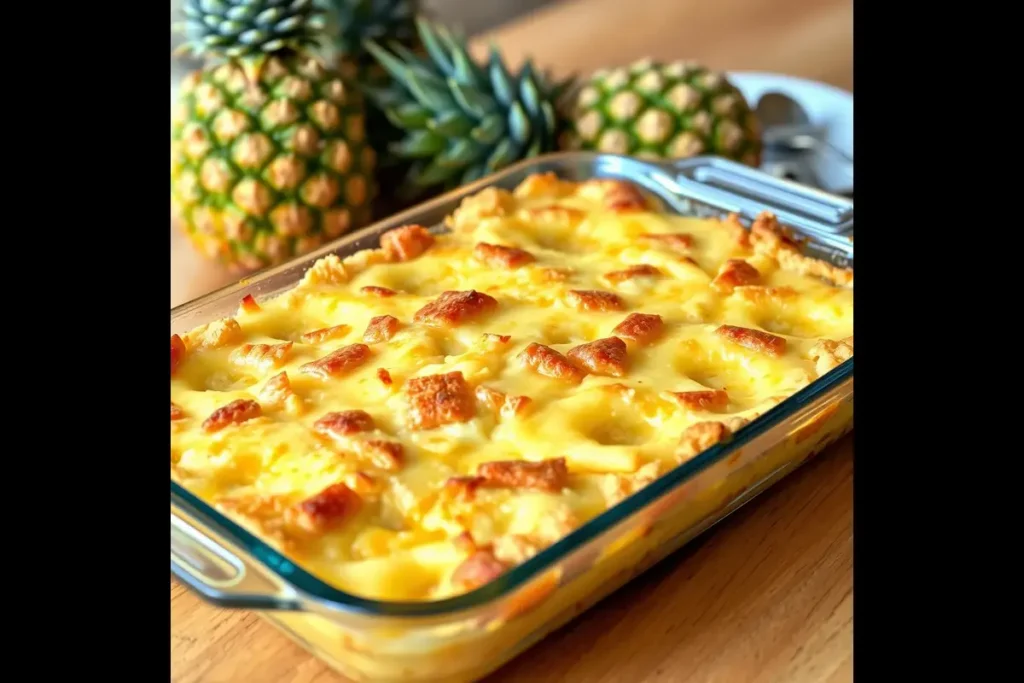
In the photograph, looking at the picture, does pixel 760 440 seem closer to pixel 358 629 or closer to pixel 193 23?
pixel 358 629

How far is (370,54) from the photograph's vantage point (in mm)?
2369

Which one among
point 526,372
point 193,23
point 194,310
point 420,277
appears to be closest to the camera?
point 526,372

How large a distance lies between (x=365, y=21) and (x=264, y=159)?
467mm

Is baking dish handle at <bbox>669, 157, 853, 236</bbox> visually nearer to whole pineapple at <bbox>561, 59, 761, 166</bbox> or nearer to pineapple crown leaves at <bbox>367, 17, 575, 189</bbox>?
whole pineapple at <bbox>561, 59, 761, 166</bbox>

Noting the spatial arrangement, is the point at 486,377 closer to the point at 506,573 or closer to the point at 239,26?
the point at 506,573

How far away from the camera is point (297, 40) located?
2.13 meters

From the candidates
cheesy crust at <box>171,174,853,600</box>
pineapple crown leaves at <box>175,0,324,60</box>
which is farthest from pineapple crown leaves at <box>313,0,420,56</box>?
cheesy crust at <box>171,174,853,600</box>

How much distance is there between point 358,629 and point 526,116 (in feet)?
4.60

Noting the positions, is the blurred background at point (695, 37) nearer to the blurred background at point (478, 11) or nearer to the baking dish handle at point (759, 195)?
the blurred background at point (478, 11)

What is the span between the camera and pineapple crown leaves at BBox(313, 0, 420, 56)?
2.29 m

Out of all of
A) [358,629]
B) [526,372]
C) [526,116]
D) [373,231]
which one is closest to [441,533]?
[358,629]

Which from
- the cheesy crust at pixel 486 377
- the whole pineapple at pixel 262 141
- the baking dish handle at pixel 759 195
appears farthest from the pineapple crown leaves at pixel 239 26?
the baking dish handle at pixel 759 195

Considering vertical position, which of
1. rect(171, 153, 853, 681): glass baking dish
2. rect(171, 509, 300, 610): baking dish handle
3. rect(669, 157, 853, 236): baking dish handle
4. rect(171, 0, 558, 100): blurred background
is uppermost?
rect(171, 509, 300, 610): baking dish handle

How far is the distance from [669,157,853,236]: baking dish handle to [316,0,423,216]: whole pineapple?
602 mm
